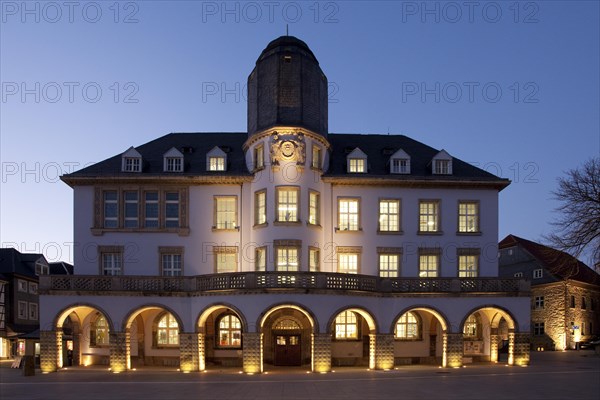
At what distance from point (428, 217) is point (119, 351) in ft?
72.2

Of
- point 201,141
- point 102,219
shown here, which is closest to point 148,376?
point 102,219

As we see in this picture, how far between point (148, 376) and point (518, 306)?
2342cm

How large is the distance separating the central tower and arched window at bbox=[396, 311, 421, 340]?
13904 mm

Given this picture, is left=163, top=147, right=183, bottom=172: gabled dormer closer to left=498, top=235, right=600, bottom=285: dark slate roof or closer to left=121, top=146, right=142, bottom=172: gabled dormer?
left=121, top=146, right=142, bottom=172: gabled dormer

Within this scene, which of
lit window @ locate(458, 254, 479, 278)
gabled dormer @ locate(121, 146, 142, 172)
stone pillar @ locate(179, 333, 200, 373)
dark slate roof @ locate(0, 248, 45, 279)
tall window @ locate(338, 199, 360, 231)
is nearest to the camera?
stone pillar @ locate(179, 333, 200, 373)

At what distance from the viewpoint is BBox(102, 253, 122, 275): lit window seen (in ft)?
132

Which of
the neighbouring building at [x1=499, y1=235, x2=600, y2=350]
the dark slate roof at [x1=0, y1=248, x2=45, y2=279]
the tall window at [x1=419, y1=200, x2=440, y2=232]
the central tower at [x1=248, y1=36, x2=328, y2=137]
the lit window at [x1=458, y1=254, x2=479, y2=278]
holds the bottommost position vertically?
the neighbouring building at [x1=499, y1=235, x2=600, y2=350]

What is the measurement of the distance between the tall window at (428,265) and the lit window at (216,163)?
14.9 metres

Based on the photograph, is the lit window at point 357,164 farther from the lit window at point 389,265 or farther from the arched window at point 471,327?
the arched window at point 471,327

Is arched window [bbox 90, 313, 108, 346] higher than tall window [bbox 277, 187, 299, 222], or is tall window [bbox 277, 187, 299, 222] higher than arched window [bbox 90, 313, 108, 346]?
tall window [bbox 277, 187, 299, 222]

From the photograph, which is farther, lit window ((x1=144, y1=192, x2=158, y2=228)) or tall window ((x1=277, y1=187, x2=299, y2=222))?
lit window ((x1=144, y1=192, x2=158, y2=228))

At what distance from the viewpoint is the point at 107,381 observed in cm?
3119

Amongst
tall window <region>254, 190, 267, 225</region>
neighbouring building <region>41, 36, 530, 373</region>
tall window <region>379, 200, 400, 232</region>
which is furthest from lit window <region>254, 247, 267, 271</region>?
tall window <region>379, 200, 400, 232</region>

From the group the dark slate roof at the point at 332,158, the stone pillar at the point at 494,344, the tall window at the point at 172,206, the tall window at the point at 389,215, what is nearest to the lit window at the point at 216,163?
the dark slate roof at the point at 332,158
